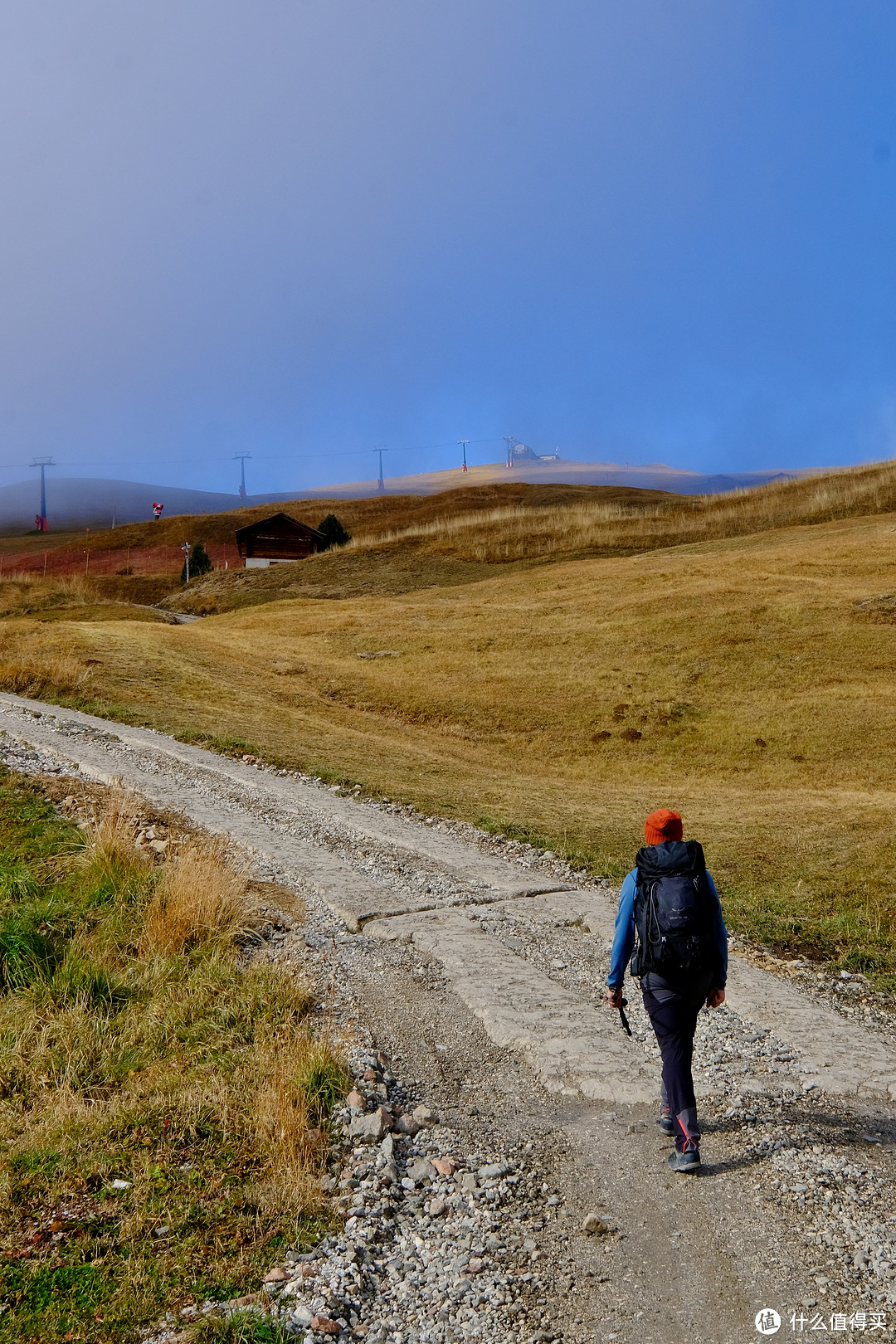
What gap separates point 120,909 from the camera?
11.8 metres

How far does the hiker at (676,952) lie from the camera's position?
6.73m

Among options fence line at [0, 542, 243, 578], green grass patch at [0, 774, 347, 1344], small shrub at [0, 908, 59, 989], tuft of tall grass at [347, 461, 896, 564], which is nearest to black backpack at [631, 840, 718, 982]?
green grass patch at [0, 774, 347, 1344]

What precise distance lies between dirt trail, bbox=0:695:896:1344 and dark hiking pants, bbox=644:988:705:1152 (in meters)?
0.40

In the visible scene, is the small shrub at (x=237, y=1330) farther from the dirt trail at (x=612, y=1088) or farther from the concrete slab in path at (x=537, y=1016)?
the concrete slab in path at (x=537, y=1016)

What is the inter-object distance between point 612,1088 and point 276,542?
85180 mm

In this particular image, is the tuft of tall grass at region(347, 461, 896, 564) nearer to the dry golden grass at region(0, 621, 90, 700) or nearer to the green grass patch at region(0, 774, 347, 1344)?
the dry golden grass at region(0, 621, 90, 700)

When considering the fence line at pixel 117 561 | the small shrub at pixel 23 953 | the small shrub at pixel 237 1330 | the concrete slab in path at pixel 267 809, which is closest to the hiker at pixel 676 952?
the small shrub at pixel 237 1330

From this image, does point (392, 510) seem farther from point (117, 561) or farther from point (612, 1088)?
point (612, 1088)

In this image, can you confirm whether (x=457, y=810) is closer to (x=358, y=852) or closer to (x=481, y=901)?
(x=358, y=852)

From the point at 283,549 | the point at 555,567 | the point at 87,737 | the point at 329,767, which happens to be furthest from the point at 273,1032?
the point at 283,549

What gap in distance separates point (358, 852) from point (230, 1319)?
34.9 feet

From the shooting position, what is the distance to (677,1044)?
22.7 feet

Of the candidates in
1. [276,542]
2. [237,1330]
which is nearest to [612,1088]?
[237,1330]

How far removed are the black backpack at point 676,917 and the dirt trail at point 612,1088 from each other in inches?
55.8
